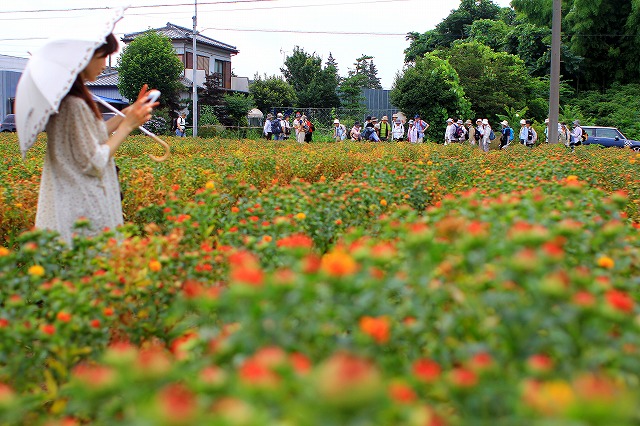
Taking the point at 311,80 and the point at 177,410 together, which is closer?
the point at 177,410

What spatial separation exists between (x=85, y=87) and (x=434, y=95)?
1055 inches

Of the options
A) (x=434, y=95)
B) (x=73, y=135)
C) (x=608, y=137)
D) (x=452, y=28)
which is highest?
(x=452, y=28)

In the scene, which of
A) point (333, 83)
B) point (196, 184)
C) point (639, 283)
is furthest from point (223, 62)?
point (639, 283)

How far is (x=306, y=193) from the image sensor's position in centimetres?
398

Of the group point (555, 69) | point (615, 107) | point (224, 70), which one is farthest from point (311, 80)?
point (555, 69)

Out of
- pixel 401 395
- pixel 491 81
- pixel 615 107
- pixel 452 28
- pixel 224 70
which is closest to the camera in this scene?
pixel 401 395

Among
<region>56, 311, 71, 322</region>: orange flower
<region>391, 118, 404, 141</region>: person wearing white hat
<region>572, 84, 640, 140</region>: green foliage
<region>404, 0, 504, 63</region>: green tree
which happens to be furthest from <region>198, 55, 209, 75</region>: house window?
<region>56, 311, 71, 322</region>: orange flower

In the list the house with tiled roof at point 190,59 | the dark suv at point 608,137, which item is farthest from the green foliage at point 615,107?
the house with tiled roof at point 190,59

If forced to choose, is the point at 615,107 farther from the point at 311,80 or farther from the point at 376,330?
the point at 376,330

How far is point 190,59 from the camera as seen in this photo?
138ft

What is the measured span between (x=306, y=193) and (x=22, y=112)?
4.98ft

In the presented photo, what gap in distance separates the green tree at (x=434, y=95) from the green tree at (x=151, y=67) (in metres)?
9.88

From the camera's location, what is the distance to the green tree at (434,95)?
28922 mm

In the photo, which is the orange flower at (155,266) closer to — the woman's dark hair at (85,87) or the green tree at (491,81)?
the woman's dark hair at (85,87)
